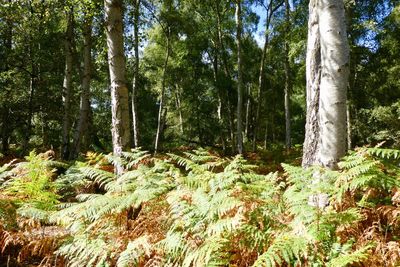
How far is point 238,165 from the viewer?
4633 millimetres

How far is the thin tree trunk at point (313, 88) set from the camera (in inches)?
181

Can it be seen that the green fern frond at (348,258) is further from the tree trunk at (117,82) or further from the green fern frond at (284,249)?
the tree trunk at (117,82)

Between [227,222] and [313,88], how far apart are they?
2303mm

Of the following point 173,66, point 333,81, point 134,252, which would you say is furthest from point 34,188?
point 173,66

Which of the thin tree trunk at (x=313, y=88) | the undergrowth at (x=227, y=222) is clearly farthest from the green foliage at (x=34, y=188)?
the thin tree trunk at (x=313, y=88)

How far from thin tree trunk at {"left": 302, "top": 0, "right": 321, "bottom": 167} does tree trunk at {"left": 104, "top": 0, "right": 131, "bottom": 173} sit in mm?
2768

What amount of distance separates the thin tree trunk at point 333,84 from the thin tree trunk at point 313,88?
0.54 m

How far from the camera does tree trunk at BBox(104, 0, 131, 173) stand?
5.77 m

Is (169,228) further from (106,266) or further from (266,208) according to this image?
(266,208)

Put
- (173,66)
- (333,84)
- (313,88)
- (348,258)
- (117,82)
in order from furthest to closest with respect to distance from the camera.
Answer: (173,66) < (117,82) < (313,88) < (333,84) < (348,258)

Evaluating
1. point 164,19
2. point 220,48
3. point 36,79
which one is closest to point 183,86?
point 220,48

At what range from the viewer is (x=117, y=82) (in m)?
5.88

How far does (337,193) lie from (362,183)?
0.30 metres

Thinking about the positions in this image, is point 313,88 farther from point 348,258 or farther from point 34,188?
point 34,188
